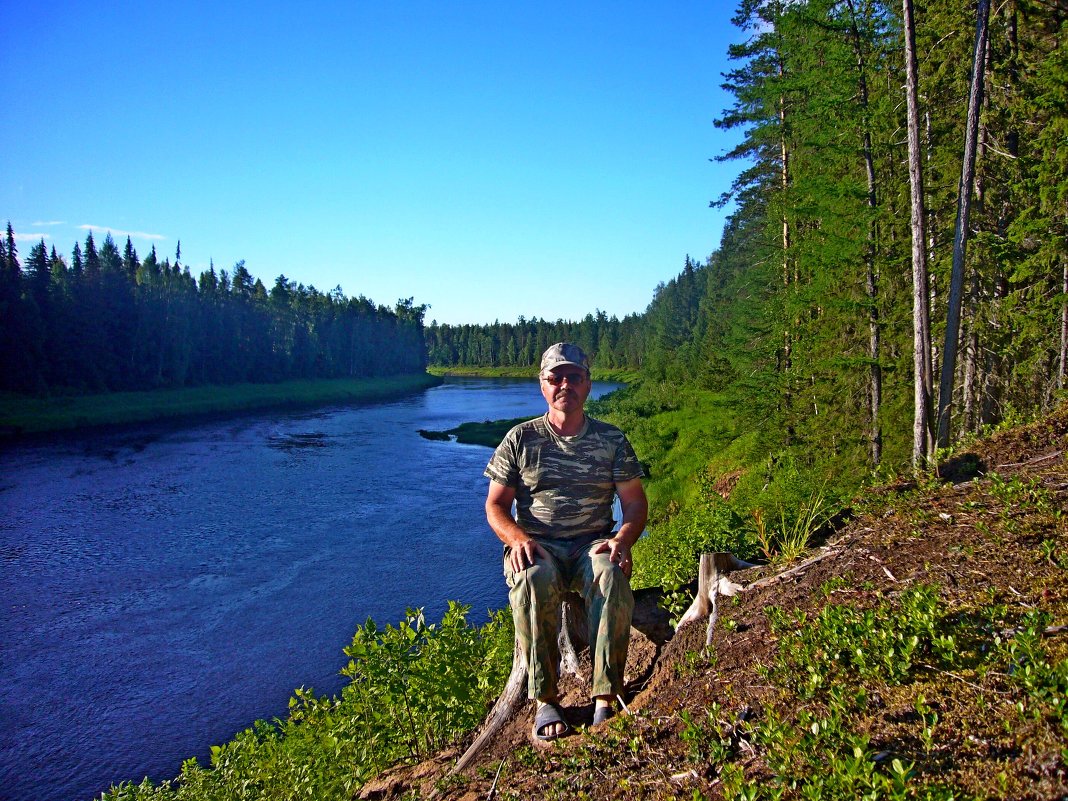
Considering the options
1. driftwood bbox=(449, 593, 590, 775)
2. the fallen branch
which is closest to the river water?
driftwood bbox=(449, 593, 590, 775)

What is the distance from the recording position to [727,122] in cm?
2052

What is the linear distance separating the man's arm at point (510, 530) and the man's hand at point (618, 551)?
1.26 feet

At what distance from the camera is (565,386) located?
474 cm

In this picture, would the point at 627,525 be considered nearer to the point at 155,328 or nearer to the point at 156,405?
the point at 156,405

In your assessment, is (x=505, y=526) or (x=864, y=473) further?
(x=864, y=473)

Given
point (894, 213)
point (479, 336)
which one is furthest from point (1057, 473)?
point (479, 336)

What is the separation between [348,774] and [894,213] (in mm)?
14005

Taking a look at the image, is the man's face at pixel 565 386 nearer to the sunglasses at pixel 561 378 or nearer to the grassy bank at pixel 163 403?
the sunglasses at pixel 561 378

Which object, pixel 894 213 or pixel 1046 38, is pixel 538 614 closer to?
pixel 894 213

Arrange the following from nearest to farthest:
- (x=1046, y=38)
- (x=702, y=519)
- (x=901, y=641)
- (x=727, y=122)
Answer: (x=901, y=641) < (x=702, y=519) < (x=1046, y=38) < (x=727, y=122)

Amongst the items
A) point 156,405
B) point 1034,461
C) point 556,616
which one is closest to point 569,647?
point 556,616

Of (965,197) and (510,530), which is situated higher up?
(965,197)

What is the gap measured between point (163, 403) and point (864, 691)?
6425 cm

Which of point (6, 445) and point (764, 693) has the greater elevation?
point (764, 693)
